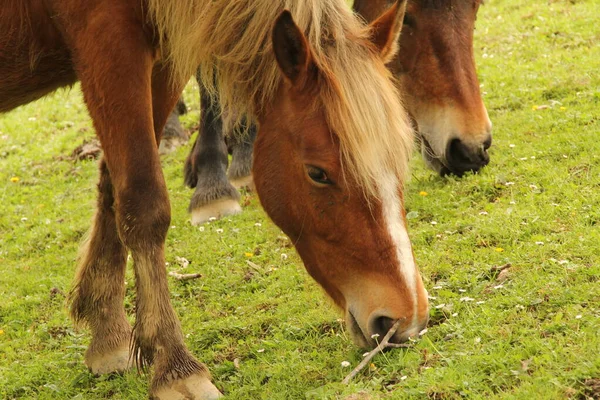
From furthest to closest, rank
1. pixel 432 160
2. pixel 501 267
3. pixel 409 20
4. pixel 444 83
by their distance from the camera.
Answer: pixel 432 160 → pixel 409 20 → pixel 444 83 → pixel 501 267

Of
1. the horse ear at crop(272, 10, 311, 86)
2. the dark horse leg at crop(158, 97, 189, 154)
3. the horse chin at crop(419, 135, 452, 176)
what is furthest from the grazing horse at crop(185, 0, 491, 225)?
the dark horse leg at crop(158, 97, 189, 154)

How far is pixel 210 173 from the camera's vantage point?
7.48 meters

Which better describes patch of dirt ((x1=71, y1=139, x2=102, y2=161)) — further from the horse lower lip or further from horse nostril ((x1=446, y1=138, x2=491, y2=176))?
the horse lower lip

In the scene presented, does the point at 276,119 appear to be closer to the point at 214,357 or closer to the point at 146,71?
the point at 146,71

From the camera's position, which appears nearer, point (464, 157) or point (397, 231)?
point (397, 231)

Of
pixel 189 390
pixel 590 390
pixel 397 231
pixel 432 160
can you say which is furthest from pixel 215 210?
pixel 590 390

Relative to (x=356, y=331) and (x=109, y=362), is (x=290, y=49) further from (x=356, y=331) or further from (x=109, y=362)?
(x=109, y=362)

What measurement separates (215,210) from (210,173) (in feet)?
1.38

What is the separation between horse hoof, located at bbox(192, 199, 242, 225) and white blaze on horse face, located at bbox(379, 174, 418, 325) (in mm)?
3576

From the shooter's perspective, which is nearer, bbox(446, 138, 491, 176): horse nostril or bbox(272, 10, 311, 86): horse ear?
bbox(272, 10, 311, 86): horse ear

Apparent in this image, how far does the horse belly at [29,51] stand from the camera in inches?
175

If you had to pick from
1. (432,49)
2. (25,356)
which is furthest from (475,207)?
(25,356)

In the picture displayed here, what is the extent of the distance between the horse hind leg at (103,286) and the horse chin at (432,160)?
2.41 m

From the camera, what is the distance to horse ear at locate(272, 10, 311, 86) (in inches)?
146
